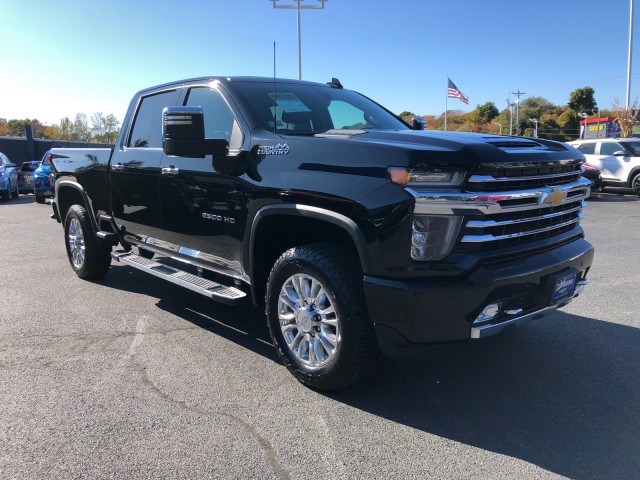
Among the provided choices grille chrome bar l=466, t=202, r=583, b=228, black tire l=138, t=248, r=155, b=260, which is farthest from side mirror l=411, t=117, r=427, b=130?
black tire l=138, t=248, r=155, b=260

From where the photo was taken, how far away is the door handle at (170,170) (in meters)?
4.41

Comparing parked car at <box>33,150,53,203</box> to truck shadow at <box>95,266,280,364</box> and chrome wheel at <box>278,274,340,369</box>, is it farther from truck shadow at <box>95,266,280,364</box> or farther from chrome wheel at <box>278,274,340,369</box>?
chrome wheel at <box>278,274,340,369</box>

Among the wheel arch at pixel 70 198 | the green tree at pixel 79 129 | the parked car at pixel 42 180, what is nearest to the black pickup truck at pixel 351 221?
the wheel arch at pixel 70 198

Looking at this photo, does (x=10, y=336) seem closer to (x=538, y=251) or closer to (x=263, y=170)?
(x=263, y=170)

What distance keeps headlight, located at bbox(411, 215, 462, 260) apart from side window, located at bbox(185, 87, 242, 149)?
1635mm

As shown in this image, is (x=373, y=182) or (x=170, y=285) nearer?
(x=373, y=182)

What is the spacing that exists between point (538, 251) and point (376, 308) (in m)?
1.11

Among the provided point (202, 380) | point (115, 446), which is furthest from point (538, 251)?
point (115, 446)

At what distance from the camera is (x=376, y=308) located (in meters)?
2.95

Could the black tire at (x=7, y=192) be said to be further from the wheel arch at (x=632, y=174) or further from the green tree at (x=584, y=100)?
the green tree at (x=584, y=100)

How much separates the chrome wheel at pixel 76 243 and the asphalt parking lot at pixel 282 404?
3.89 ft

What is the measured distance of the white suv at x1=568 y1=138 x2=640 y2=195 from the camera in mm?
16609

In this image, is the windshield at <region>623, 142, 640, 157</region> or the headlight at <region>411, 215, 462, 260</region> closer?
the headlight at <region>411, 215, 462, 260</region>

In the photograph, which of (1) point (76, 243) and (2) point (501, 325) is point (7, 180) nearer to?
(1) point (76, 243)
